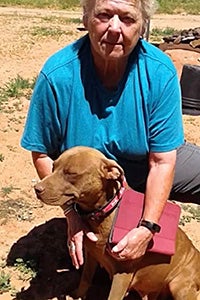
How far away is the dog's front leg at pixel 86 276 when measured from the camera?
3534 mm

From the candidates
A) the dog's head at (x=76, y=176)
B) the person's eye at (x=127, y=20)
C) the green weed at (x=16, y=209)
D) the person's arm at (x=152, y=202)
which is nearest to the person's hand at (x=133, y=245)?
the person's arm at (x=152, y=202)

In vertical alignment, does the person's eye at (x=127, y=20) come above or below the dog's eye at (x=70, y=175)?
above

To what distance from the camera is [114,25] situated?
3.00m

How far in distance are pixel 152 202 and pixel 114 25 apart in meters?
0.88

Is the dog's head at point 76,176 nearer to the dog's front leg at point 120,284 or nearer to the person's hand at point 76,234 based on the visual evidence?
the person's hand at point 76,234

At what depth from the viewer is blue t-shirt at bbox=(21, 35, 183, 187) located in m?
3.24

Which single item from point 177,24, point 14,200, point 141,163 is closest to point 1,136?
point 14,200

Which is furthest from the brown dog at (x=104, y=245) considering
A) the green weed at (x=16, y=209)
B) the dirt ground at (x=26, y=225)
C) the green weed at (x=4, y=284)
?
the green weed at (x=16, y=209)

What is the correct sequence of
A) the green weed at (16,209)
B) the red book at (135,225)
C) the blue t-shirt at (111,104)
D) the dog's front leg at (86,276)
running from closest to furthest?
the red book at (135,225), the blue t-shirt at (111,104), the dog's front leg at (86,276), the green weed at (16,209)

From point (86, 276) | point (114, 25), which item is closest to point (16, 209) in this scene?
point (86, 276)

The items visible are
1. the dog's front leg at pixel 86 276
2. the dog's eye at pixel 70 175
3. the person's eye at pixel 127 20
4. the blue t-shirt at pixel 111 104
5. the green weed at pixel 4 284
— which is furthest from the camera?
the green weed at pixel 4 284

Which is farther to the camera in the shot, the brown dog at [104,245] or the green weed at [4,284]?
the green weed at [4,284]

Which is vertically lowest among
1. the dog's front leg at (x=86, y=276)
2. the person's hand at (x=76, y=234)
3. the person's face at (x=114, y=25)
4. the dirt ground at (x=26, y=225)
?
the dirt ground at (x=26, y=225)

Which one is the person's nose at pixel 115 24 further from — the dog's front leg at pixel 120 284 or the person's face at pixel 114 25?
the dog's front leg at pixel 120 284
